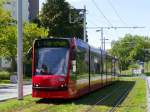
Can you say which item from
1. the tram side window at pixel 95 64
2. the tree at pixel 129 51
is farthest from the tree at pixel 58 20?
the tram side window at pixel 95 64

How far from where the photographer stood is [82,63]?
87.8 ft

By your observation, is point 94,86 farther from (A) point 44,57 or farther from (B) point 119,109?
(B) point 119,109

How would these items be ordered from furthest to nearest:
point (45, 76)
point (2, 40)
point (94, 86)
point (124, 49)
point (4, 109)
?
point (124, 49)
point (2, 40)
point (94, 86)
point (45, 76)
point (4, 109)

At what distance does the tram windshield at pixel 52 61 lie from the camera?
23.5m

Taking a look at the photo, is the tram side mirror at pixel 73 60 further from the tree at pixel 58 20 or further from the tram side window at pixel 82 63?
the tree at pixel 58 20

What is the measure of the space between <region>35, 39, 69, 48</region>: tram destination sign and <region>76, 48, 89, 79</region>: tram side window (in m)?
1.35

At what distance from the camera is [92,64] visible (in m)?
31.0

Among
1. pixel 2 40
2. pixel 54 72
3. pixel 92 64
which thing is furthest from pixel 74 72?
pixel 2 40

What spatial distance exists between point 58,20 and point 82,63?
6714 centimetres

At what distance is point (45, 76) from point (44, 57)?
91cm

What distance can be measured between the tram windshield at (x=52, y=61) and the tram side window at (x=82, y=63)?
4.94ft

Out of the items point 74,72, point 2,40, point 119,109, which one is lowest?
point 119,109

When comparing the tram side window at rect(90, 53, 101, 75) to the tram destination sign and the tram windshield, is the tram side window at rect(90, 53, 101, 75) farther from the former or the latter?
the tram windshield

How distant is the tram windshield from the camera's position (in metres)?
23.5
